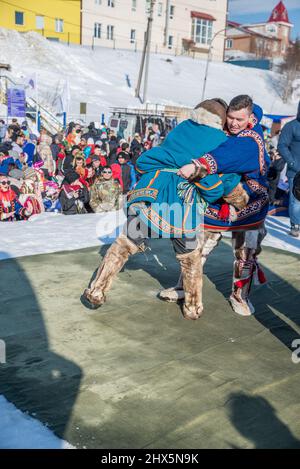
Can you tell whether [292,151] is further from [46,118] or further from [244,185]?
[46,118]

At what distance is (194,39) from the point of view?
175ft

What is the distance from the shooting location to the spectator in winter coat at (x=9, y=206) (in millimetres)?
6887

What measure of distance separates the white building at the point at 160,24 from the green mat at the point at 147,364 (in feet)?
143

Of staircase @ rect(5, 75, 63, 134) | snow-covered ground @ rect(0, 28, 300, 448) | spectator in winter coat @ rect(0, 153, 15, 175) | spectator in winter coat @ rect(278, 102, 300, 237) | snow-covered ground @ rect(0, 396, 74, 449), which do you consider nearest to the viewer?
snow-covered ground @ rect(0, 396, 74, 449)

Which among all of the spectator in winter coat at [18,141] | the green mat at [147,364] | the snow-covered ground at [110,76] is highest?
the snow-covered ground at [110,76]

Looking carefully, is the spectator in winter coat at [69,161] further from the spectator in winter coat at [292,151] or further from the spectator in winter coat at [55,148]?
the spectator in winter coat at [292,151]

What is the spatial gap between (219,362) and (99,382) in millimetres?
726

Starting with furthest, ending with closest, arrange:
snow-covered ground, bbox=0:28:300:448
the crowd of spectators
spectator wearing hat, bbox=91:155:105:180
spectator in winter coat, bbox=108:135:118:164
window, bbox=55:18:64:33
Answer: window, bbox=55:18:64:33
spectator in winter coat, bbox=108:135:118:164
spectator wearing hat, bbox=91:155:105:180
the crowd of spectators
snow-covered ground, bbox=0:28:300:448

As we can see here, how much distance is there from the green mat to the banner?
10220mm

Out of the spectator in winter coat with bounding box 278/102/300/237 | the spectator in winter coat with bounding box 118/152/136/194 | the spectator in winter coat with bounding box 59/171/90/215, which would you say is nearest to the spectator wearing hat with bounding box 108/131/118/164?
the spectator in winter coat with bounding box 118/152/136/194

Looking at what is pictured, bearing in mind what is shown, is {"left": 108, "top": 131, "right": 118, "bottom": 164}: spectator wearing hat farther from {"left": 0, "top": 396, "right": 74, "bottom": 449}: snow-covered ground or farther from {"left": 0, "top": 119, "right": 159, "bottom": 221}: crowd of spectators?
{"left": 0, "top": 396, "right": 74, "bottom": 449}: snow-covered ground

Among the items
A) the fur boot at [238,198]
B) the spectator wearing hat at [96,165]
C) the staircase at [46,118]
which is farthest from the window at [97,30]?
the fur boot at [238,198]

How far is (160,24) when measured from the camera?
49.8 m

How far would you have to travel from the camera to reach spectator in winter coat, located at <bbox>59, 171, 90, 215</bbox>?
7.75m
